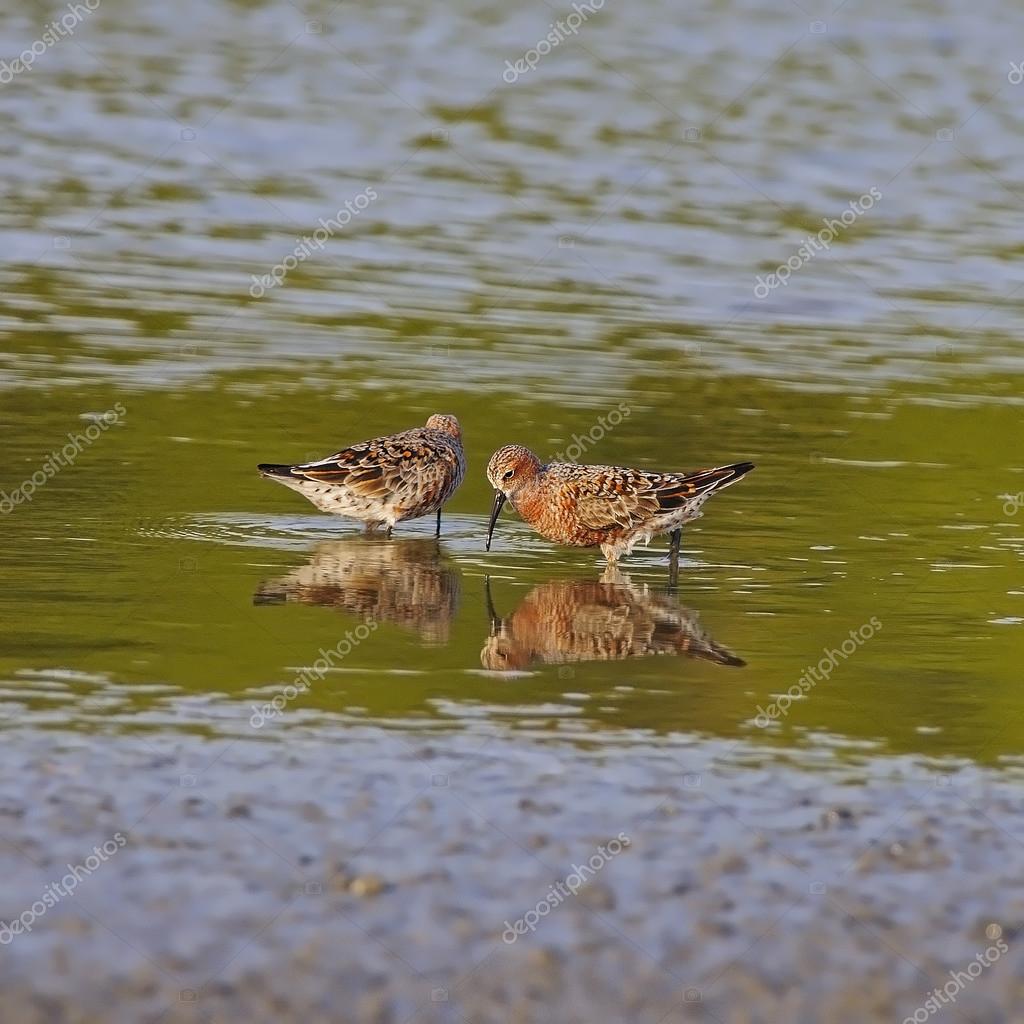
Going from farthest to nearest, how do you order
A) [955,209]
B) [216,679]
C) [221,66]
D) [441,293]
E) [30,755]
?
1. [221,66]
2. [955,209]
3. [441,293]
4. [216,679]
5. [30,755]

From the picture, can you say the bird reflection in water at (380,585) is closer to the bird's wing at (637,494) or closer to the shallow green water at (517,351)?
the shallow green water at (517,351)

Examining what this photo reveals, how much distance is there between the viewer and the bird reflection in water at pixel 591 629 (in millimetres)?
12609

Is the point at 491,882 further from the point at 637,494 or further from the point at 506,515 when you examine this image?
the point at 506,515

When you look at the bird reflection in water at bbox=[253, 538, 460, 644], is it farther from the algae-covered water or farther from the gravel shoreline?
the gravel shoreline

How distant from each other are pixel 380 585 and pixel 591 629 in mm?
1911

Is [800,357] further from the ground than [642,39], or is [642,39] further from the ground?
[642,39]

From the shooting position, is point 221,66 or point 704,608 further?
point 221,66

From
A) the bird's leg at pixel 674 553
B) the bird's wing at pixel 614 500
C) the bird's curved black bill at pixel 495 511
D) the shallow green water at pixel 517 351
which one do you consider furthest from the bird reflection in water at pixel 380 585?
the bird's leg at pixel 674 553

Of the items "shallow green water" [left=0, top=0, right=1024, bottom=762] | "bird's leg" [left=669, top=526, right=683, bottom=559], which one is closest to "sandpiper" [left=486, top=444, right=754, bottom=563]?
"bird's leg" [left=669, top=526, right=683, bottom=559]

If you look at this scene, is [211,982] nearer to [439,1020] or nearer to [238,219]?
[439,1020]

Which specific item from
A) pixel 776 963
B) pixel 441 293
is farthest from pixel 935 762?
pixel 441 293

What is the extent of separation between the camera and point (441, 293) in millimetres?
25141

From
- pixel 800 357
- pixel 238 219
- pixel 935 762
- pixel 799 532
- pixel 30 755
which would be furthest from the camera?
pixel 238 219

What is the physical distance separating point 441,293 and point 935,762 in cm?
1528
